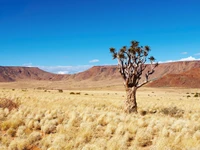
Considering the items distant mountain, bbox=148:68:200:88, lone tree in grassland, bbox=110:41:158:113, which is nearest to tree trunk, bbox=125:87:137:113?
lone tree in grassland, bbox=110:41:158:113

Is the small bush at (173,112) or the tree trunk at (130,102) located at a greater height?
the tree trunk at (130,102)

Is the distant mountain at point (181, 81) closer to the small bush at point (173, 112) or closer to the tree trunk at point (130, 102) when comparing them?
the small bush at point (173, 112)

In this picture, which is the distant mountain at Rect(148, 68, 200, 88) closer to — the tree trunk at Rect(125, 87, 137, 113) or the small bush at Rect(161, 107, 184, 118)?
the small bush at Rect(161, 107, 184, 118)

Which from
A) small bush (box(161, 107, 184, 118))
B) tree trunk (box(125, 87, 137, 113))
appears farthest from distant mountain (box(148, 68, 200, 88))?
tree trunk (box(125, 87, 137, 113))

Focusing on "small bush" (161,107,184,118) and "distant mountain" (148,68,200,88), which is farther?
"distant mountain" (148,68,200,88)

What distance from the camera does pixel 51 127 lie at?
9.52 meters

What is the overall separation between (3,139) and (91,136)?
3316 mm

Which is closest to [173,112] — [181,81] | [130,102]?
[130,102]

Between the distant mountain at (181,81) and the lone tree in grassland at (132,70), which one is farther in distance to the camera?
the distant mountain at (181,81)

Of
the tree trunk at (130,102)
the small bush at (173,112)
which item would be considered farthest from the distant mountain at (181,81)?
the tree trunk at (130,102)

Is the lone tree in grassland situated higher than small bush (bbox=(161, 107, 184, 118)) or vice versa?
the lone tree in grassland

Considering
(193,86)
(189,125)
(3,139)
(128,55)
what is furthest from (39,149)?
(193,86)

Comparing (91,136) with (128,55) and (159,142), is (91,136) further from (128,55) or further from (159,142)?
(128,55)

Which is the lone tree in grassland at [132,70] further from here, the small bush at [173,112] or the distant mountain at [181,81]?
the distant mountain at [181,81]
